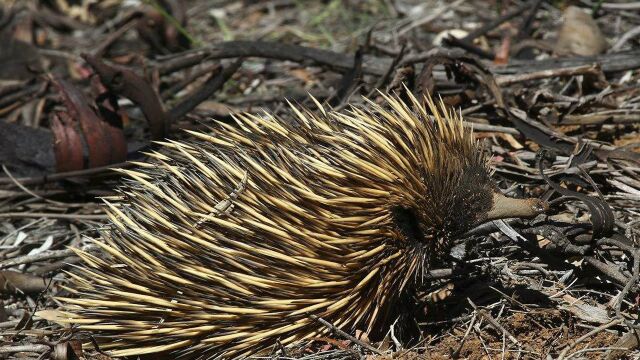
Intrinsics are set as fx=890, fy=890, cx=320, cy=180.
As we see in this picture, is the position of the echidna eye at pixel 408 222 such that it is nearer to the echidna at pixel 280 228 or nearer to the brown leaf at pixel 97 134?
the echidna at pixel 280 228

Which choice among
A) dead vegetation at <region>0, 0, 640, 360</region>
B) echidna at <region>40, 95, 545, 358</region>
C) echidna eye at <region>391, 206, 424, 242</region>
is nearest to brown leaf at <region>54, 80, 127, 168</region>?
dead vegetation at <region>0, 0, 640, 360</region>

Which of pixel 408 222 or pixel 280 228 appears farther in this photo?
pixel 408 222

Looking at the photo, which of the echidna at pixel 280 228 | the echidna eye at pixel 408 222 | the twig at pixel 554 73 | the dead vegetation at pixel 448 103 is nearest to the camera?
the echidna at pixel 280 228

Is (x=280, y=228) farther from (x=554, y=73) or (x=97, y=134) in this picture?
(x=554, y=73)

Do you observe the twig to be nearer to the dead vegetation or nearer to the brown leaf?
the dead vegetation

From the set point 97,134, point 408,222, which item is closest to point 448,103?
point 408,222

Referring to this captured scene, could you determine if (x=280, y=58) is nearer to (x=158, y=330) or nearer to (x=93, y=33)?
(x=158, y=330)

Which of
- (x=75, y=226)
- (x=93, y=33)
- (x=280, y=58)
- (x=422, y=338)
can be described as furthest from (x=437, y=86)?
(x=93, y=33)

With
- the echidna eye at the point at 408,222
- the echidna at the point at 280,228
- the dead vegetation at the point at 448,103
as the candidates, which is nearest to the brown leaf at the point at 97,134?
the dead vegetation at the point at 448,103
